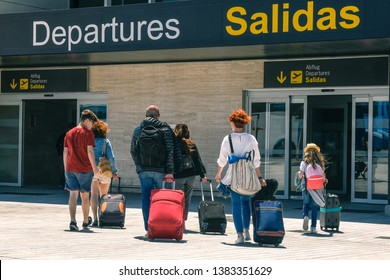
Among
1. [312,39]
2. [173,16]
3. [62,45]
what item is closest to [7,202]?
[62,45]

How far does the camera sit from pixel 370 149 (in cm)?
2088

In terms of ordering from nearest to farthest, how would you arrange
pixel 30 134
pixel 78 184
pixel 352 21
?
pixel 78 184
pixel 352 21
pixel 30 134

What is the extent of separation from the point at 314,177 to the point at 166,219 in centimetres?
327

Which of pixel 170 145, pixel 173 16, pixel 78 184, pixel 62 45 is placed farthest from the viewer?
pixel 62 45

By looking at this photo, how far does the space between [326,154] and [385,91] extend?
264 centimetres

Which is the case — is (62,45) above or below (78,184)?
above

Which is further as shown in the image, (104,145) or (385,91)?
(385,91)

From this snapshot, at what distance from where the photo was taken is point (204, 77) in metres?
23.1

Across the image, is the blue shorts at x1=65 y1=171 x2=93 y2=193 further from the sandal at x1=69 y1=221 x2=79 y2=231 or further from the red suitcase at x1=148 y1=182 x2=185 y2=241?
the red suitcase at x1=148 y1=182 x2=185 y2=241

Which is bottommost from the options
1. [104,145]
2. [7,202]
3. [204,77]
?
[7,202]

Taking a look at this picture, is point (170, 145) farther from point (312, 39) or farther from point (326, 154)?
point (326, 154)

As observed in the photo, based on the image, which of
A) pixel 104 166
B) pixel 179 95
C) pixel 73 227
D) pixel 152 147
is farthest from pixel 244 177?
pixel 179 95

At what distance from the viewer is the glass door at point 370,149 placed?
2077 cm

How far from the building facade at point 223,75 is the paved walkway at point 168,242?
11.7 feet
